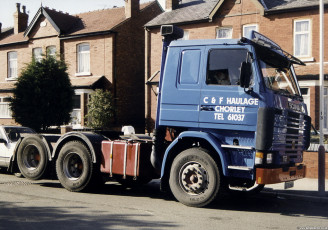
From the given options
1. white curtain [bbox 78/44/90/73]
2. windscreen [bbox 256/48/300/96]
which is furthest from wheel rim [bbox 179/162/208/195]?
white curtain [bbox 78/44/90/73]

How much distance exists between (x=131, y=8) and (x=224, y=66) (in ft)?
65.4

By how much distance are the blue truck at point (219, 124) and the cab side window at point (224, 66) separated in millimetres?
19

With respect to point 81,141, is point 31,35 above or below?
above

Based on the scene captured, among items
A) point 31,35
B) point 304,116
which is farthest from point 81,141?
point 31,35

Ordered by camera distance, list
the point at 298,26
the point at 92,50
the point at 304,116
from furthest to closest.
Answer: the point at 92,50 → the point at 298,26 → the point at 304,116

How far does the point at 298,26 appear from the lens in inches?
789

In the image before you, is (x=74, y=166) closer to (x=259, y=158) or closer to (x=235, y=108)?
(x=235, y=108)

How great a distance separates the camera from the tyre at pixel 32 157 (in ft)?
32.6

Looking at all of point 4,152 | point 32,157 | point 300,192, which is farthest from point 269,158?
point 4,152

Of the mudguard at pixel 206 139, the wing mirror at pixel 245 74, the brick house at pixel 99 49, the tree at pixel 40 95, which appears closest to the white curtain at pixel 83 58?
the brick house at pixel 99 49

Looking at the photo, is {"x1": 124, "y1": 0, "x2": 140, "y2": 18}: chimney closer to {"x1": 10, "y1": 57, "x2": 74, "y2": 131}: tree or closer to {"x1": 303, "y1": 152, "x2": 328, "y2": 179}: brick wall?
{"x1": 10, "y1": 57, "x2": 74, "y2": 131}: tree

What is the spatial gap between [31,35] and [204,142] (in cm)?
2365

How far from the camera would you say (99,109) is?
22969 mm

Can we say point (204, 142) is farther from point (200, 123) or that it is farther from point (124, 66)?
point (124, 66)
